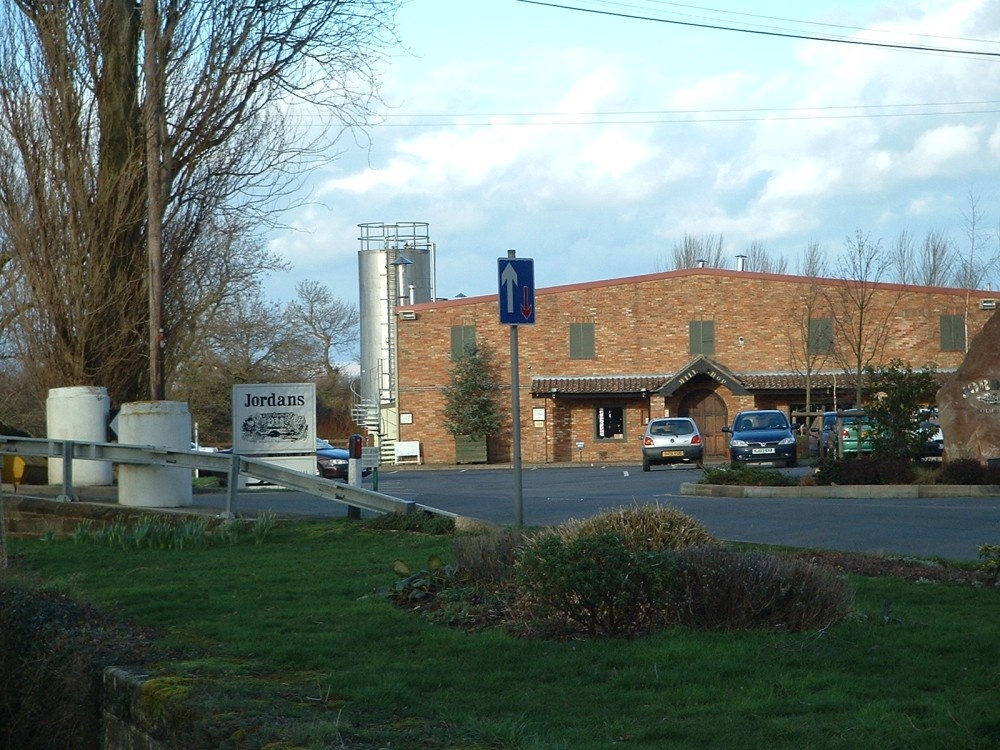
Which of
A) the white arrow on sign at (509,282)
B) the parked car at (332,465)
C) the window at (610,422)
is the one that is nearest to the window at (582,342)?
the window at (610,422)

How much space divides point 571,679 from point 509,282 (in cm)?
647

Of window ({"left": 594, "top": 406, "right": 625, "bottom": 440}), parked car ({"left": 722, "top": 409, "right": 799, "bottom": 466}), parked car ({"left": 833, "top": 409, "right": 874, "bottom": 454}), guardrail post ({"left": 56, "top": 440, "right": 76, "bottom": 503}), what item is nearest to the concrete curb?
parked car ({"left": 833, "top": 409, "right": 874, "bottom": 454})

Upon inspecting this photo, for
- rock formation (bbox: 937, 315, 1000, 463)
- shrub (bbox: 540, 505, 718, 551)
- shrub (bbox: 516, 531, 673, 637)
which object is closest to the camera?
shrub (bbox: 516, 531, 673, 637)

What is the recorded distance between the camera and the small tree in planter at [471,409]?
51.5 meters

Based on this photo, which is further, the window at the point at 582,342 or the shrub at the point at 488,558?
the window at the point at 582,342

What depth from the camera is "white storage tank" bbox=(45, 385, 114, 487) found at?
1702 centimetres

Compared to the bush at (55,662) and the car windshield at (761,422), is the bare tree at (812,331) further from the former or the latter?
the bush at (55,662)

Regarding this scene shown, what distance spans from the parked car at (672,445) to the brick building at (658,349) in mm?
13645

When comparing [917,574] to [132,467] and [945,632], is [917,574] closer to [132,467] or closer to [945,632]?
[945,632]

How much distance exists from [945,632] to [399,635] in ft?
9.62

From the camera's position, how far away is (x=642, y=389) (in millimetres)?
50562

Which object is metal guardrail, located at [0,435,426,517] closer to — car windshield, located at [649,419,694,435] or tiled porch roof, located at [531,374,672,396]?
car windshield, located at [649,419,694,435]

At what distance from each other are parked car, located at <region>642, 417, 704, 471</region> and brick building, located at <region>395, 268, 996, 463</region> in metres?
13.6

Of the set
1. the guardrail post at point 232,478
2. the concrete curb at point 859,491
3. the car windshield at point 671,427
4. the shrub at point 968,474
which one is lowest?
the concrete curb at point 859,491
